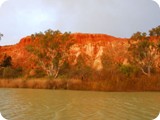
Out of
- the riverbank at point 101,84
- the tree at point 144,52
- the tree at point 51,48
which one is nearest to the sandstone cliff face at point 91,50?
the tree at point 51,48

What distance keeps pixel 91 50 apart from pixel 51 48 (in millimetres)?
13333

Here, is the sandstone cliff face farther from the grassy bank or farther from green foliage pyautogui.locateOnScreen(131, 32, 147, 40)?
the grassy bank

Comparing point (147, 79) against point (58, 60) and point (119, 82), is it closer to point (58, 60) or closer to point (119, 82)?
point (119, 82)

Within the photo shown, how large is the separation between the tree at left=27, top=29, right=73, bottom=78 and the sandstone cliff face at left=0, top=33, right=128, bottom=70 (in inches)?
265

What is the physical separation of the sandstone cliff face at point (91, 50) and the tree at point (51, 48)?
Answer: 6723 millimetres

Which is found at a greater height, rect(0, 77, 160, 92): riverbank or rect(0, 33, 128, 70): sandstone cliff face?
rect(0, 33, 128, 70): sandstone cliff face

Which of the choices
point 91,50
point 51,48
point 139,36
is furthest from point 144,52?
point 91,50

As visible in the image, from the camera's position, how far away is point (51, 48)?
21609mm

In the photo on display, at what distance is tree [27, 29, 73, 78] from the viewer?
2134 centimetres

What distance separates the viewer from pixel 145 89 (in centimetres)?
1412

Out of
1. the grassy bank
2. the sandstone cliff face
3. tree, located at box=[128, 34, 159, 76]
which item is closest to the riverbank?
the grassy bank

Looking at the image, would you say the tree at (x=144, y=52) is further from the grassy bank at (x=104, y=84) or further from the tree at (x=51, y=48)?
the grassy bank at (x=104, y=84)

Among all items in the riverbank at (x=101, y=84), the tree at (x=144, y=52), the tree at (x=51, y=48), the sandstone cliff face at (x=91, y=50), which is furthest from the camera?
the sandstone cliff face at (x=91, y=50)

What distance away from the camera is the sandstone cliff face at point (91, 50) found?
3066cm
